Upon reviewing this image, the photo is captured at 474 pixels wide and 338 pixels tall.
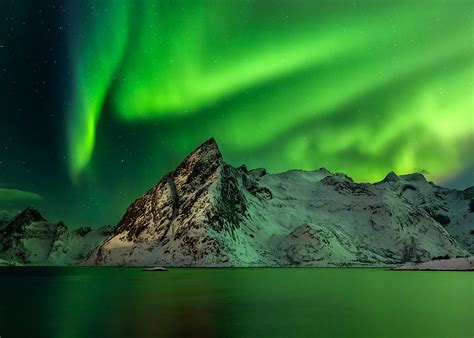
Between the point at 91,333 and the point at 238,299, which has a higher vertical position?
the point at 238,299

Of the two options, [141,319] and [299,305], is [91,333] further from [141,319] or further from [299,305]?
[299,305]

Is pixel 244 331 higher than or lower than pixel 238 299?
lower

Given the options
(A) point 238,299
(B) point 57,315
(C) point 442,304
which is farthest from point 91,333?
(C) point 442,304

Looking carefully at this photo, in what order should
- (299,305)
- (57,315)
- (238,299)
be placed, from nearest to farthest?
(57,315), (299,305), (238,299)

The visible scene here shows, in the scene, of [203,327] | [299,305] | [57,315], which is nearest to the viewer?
[203,327]

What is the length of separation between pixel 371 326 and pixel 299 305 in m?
19.8

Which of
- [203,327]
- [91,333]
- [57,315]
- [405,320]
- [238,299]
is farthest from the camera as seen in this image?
[238,299]

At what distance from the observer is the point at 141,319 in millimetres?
50000

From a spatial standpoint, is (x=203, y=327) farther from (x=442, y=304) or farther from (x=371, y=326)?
(x=442, y=304)

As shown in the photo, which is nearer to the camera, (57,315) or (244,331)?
(244,331)

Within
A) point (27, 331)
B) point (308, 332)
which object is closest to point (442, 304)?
point (308, 332)

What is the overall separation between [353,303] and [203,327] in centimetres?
2947

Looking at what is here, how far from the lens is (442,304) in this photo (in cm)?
6606

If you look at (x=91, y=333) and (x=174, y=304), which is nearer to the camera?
(x=91, y=333)
